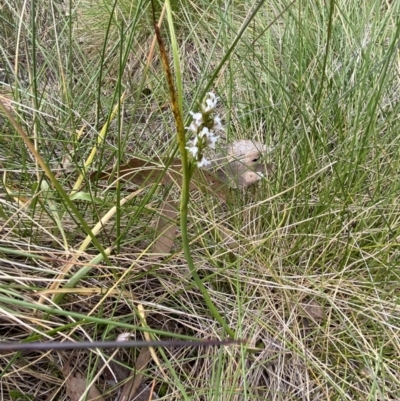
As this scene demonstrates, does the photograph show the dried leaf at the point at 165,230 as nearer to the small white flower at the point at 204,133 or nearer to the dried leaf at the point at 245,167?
the dried leaf at the point at 245,167

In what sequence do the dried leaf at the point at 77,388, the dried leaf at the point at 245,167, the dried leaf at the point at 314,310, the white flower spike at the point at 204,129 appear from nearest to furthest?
1. the white flower spike at the point at 204,129
2. the dried leaf at the point at 77,388
3. the dried leaf at the point at 314,310
4. the dried leaf at the point at 245,167

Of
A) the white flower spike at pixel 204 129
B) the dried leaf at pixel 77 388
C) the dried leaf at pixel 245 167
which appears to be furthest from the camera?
the dried leaf at pixel 245 167

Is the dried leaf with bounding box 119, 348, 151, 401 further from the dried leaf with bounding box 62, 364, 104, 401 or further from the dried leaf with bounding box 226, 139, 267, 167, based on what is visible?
the dried leaf with bounding box 226, 139, 267, 167

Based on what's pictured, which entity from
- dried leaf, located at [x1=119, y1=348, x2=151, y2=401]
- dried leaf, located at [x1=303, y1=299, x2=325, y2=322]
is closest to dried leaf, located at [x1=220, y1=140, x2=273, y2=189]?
dried leaf, located at [x1=303, y1=299, x2=325, y2=322]

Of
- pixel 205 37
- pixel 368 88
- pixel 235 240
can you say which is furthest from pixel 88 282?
pixel 205 37

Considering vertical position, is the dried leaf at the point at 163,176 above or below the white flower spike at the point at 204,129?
below

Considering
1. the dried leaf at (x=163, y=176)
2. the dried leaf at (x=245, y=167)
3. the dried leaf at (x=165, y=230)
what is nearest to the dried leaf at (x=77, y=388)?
the dried leaf at (x=165, y=230)

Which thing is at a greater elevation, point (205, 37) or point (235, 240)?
point (205, 37)

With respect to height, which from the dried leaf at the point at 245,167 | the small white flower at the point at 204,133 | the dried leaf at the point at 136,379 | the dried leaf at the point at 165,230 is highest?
the small white flower at the point at 204,133

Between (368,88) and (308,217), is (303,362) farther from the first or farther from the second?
(368,88)
